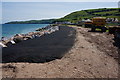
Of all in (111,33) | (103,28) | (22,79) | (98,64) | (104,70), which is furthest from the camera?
(103,28)

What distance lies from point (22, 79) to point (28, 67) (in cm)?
154

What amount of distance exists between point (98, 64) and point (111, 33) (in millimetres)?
18856

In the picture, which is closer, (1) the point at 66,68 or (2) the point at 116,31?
(1) the point at 66,68

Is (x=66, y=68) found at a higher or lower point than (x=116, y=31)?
lower

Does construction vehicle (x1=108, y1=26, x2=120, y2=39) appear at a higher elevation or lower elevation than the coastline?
higher

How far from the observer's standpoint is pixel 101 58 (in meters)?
13.6

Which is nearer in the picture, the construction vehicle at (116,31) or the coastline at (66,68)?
the coastline at (66,68)

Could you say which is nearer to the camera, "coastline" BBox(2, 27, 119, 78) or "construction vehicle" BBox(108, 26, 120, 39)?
"coastline" BBox(2, 27, 119, 78)

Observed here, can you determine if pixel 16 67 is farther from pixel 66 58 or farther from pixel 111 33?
pixel 111 33

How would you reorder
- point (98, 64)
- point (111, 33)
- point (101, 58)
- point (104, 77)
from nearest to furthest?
point (104, 77), point (98, 64), point (101, 58), point (111, 33)

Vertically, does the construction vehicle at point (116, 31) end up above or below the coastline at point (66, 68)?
above

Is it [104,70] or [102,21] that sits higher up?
[102,21]

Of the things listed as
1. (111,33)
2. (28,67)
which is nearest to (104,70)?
(28,67)

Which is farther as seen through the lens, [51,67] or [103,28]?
[103,28]
